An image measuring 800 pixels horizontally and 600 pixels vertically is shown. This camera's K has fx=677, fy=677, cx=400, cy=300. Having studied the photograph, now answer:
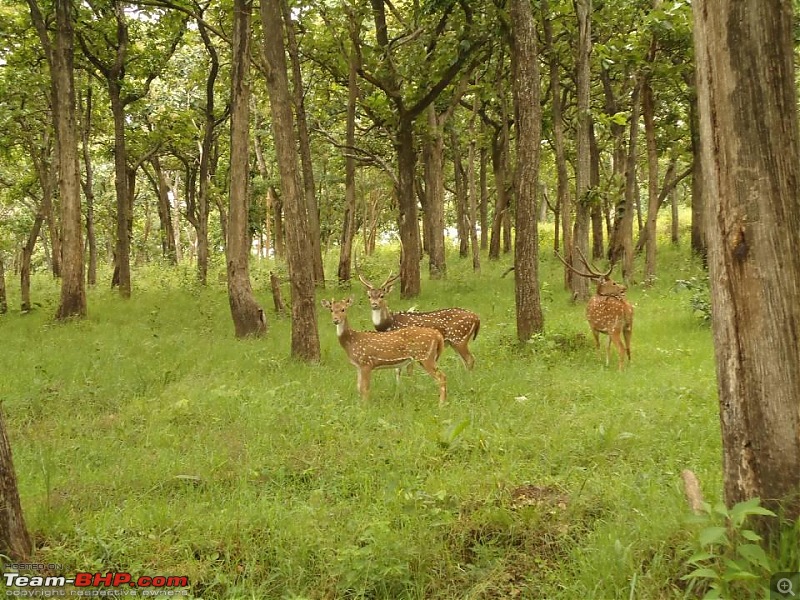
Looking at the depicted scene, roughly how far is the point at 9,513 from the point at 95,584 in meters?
0.72

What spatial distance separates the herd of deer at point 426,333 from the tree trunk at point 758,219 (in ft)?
14.8

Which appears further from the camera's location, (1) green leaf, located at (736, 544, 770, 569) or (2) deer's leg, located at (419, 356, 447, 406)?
(2) deer's leg, located at (419, 356, 447, 406)

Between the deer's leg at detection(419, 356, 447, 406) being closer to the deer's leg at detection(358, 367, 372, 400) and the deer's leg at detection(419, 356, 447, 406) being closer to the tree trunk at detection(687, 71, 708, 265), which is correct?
the deer's leg at detection(358, 367, 372, 400)

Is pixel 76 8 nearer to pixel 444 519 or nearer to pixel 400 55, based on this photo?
pixel 400 55

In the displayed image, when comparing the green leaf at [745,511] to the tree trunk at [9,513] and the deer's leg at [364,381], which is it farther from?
the deer's leg at [364,381]

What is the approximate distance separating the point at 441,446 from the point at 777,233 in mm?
3530

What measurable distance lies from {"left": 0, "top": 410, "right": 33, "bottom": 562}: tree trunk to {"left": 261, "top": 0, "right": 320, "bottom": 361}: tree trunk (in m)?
5.94

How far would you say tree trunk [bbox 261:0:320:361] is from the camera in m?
9.82

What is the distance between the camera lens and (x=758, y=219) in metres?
3.48

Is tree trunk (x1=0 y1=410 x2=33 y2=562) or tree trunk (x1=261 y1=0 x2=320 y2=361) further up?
tree trunk (x1=261 y1=0 x2=320 y2=361)

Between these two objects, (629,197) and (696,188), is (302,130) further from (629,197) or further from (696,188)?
(696,188)

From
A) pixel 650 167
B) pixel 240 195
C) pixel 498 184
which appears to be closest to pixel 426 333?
pixel 240 195

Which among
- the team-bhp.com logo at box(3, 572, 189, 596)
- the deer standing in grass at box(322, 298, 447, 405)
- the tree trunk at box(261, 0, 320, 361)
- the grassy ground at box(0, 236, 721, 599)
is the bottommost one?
the team-bhp.com logo at box(3, 572, 189, 596)

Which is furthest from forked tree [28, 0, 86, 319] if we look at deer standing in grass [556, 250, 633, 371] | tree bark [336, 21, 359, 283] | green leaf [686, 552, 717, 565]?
green leaf [686, 552, 717, 565]
